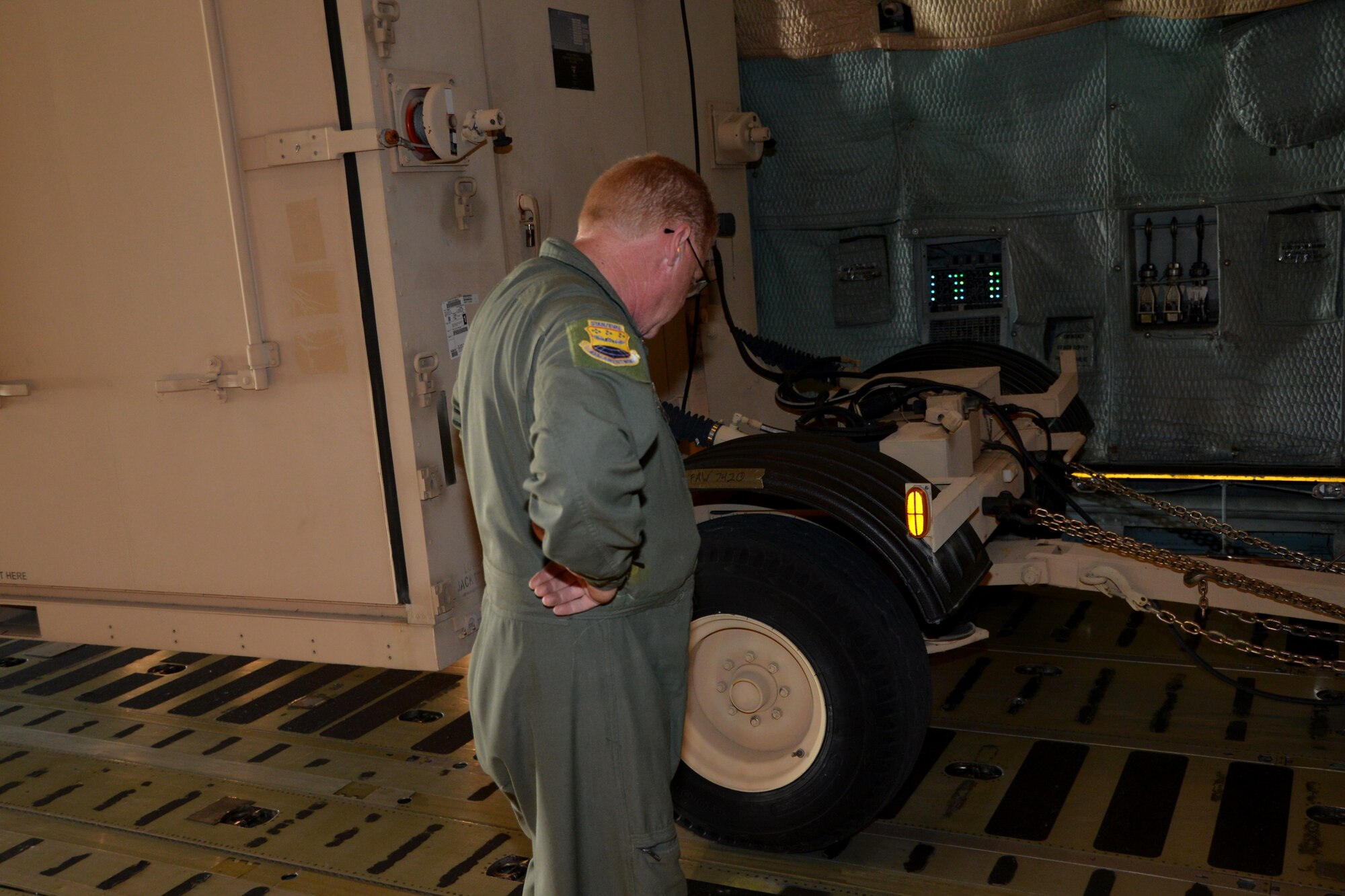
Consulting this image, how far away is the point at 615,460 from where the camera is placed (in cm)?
195

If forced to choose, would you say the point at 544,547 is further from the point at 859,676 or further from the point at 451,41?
the point at 451,41

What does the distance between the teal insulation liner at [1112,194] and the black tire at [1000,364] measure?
229 millimetres

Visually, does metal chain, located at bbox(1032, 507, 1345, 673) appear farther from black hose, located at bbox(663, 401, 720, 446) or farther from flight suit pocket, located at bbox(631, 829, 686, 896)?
flight suit pocket, located at bbox(631, 829, 686, 896)

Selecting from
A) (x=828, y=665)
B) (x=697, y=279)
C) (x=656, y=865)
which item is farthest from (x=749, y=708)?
(x=697, y=279)

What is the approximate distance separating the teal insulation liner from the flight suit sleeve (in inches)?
142

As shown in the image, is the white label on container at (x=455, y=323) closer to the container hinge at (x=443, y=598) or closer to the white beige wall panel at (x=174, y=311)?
the white beige wall panel at (x=174, y=311)

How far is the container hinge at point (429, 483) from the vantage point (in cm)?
356


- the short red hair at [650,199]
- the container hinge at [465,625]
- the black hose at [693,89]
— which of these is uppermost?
the black hose at [693,89]

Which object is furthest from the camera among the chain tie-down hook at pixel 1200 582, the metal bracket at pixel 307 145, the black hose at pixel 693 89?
the black hose at pixel 693 89

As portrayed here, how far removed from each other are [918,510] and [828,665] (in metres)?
0.48

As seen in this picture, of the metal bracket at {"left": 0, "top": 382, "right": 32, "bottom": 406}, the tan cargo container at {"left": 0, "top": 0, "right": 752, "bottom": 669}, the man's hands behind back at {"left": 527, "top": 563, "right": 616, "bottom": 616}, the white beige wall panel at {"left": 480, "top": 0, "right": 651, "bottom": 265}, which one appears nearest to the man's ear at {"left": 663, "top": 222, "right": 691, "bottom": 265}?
the man's hands behind back at {"left": 527, "top": 563, "right": 616, "bottom": 616}

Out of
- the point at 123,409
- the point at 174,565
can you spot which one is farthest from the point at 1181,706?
the point at 123,409

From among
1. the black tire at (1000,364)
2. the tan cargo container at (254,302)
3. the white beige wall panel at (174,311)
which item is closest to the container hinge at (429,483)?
the tan cargo container at (254,302)

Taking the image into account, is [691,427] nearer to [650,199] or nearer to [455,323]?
[455,323]
